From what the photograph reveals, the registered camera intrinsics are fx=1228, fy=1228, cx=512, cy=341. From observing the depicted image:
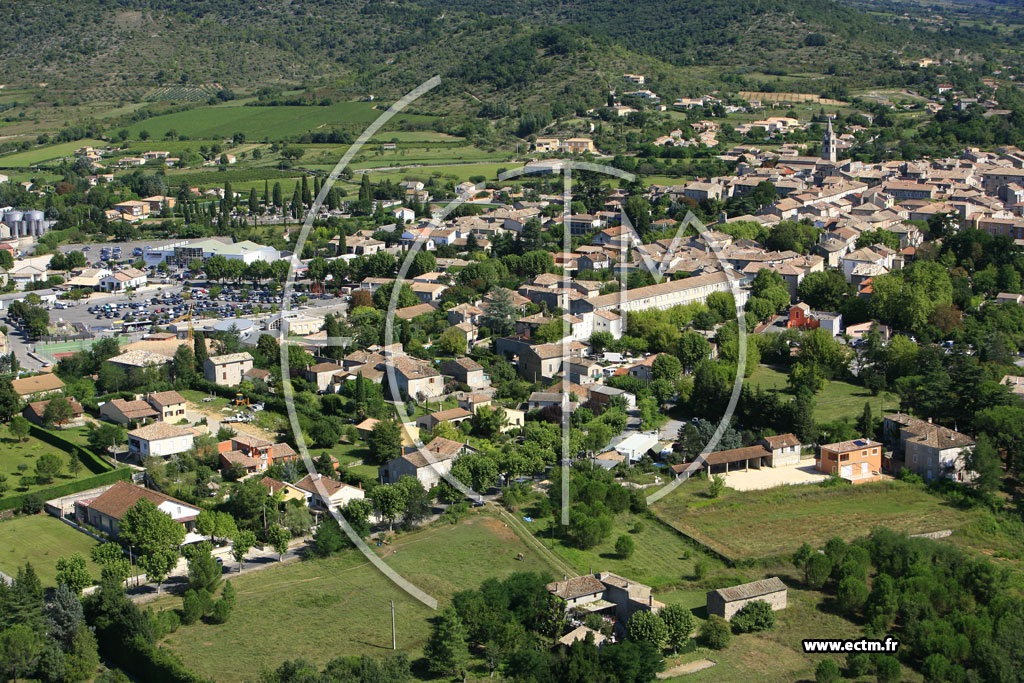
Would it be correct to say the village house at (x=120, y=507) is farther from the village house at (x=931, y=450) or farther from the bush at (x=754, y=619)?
the village house at (x=931, y=450)

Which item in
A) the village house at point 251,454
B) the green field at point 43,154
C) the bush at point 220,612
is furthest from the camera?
the green field at point 43,154

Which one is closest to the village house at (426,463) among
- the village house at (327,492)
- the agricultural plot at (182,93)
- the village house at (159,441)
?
the village house at (327,492)

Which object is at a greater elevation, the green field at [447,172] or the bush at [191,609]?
the green field at [447,172]

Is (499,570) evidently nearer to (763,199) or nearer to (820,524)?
(820,524)

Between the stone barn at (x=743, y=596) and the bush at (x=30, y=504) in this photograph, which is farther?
the bush at (x=30, y=504)

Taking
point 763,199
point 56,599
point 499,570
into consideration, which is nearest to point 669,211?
point 763,199

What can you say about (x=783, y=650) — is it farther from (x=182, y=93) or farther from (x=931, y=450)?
(x=182, y=93)
